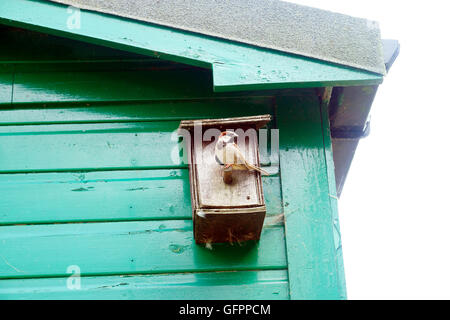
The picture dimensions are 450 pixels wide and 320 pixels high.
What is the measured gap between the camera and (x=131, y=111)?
281 cm

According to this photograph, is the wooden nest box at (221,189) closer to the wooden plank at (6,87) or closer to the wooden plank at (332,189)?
the wooden plank at (332,189)

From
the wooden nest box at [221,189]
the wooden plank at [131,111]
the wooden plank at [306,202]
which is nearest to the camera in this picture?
the wooden nest box at [221,189]

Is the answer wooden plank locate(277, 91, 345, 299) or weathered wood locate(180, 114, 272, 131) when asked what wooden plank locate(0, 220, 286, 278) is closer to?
wooden plank locate(277, 91, 345, 299)

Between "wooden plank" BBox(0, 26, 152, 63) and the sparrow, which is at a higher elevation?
"wooden plank" BBox(0, 26, 152, 63)

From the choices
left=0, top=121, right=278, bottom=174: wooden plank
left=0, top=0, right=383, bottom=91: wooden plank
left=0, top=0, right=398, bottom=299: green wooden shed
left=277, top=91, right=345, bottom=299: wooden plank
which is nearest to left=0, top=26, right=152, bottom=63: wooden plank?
left=0, top=0, right=398, bottom=299: green wooden shed

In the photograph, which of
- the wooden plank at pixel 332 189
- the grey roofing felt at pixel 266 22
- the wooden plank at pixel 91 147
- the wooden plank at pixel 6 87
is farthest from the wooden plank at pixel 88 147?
the wooden plank at pixel 332 189

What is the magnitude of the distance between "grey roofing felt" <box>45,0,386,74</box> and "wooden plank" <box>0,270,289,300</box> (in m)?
0.94

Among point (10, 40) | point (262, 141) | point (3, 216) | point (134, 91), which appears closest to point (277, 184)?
point (262, 141)

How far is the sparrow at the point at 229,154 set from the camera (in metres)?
2.38

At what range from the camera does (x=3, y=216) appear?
2.59 meters

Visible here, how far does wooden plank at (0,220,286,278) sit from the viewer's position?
2.48 m

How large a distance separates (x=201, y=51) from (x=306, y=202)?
0.76m
